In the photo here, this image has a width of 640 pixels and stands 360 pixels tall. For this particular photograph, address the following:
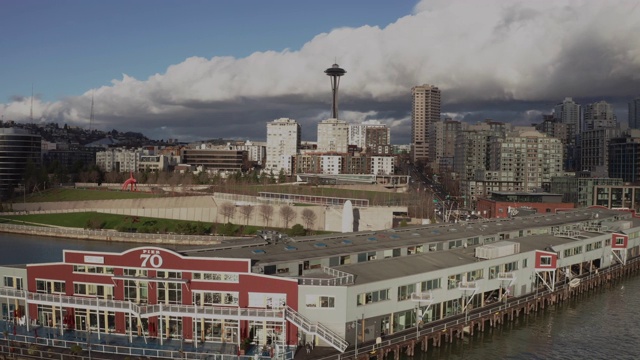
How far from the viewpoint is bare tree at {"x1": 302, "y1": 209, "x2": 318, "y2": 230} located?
78.2 m

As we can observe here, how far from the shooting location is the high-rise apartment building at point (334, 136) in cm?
19675

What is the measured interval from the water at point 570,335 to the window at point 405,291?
9.73ft

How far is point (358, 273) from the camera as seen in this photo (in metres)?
31.8

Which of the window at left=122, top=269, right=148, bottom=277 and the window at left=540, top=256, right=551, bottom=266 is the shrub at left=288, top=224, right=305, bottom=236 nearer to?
the window at left=540, top=256, right=551, bottom=266

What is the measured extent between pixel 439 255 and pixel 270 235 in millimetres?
10519

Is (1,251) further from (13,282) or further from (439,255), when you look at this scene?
(439,255)

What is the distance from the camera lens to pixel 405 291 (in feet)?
105

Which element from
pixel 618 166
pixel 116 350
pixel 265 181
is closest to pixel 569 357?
pixel 116 350

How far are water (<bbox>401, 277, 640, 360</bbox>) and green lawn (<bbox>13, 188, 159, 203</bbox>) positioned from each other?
6890cm

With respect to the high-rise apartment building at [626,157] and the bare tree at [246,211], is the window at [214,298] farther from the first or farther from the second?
the high-rise apartment building at [626,157]

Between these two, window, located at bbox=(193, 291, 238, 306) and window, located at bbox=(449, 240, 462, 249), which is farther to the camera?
window, located at bbox=(449, 240, 462, 249)

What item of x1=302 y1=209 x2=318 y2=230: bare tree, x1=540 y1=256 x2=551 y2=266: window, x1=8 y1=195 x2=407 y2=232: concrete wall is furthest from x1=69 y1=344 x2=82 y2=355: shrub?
x1=302 y1=209 x2=318 y2=230: bare tree

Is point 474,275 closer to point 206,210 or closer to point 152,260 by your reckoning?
point 152,260

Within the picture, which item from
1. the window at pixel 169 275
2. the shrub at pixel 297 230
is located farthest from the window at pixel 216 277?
the shrub at pixel 297 230
